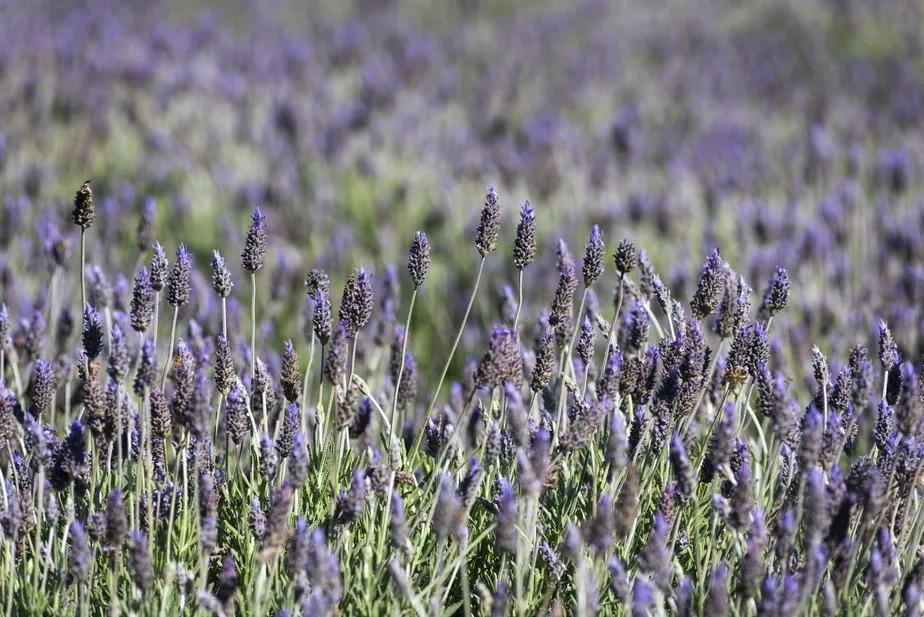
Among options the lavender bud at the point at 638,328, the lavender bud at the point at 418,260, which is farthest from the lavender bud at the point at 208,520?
the lavender bud at the point at 638,328

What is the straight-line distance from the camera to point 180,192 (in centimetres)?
584

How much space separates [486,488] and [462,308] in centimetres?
274

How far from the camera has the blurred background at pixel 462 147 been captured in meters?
5.10

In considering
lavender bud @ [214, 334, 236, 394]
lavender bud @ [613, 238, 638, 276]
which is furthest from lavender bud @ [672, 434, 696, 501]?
lavender bud @ [214, 334, 236, 394]

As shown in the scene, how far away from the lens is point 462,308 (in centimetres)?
509

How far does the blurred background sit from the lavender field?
1.4 inches

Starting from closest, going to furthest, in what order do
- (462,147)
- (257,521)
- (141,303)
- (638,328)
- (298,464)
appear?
(298,464) → (257,521) → (141,303) → (638,328) → (462,147)

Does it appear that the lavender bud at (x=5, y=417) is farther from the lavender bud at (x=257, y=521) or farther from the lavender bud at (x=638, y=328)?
the lavender bud at (x=638, y=328)

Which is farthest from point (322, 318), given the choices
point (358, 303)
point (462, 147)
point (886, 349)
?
point (462, 147)

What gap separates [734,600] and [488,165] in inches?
191

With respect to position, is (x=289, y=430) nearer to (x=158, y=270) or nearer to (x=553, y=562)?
(x=158, y=270)

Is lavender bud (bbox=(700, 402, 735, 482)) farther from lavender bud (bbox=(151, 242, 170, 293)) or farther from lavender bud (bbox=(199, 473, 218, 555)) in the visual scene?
lavender bud (bbox=(151, 242, 170, 293))

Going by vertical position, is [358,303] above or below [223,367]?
above

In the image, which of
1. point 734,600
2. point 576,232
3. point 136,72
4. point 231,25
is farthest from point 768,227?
point 231,25
